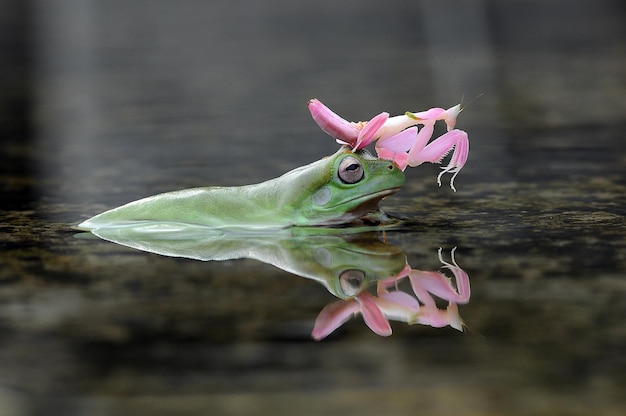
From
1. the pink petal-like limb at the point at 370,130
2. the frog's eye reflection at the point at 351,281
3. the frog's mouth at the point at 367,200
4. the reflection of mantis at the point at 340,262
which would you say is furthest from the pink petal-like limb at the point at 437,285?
the pink petal-like limb at the point at 370,130

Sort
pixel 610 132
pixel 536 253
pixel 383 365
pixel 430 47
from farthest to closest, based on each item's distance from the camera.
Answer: pixel 430 47
pixel 610 132
pixel 536 253
pixel 383 365

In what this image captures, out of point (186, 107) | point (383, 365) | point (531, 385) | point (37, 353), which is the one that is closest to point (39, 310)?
point (37, 353)

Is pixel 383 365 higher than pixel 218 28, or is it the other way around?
pixel 218 28

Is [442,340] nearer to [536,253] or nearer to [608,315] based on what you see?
[608,315]

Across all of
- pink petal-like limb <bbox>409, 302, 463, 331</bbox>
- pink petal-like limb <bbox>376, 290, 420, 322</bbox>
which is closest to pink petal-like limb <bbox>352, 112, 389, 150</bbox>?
pink petal-like limb <bbox>376, 290, 420, 322</bbox>

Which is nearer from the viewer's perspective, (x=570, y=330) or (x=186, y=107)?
(x=570, y=330)

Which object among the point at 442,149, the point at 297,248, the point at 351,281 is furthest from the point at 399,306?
the point at 442,149

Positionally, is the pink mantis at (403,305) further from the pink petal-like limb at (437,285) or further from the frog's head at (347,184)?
the frog's head at (347,184)

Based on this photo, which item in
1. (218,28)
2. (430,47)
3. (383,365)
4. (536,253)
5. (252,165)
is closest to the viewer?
(383,365)
